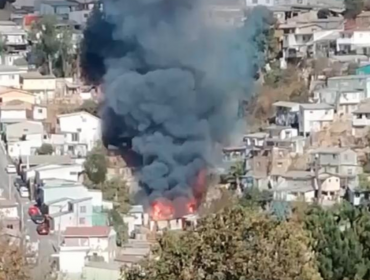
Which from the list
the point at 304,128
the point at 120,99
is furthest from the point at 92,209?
the point at 304,128

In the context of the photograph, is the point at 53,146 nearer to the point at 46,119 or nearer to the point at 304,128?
the point at 46,119

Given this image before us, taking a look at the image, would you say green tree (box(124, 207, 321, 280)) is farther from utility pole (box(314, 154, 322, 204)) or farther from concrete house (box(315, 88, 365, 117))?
concrete house (box(315, 88, 365, 117))

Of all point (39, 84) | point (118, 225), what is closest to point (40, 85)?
point (39, 84)

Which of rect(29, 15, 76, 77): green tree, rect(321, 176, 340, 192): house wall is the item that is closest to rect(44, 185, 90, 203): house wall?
rect(321, 176, 340, 192): house wall

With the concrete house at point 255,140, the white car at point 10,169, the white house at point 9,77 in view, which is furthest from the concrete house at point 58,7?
the white car at point 10,169

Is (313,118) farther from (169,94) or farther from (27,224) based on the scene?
(27,224)
